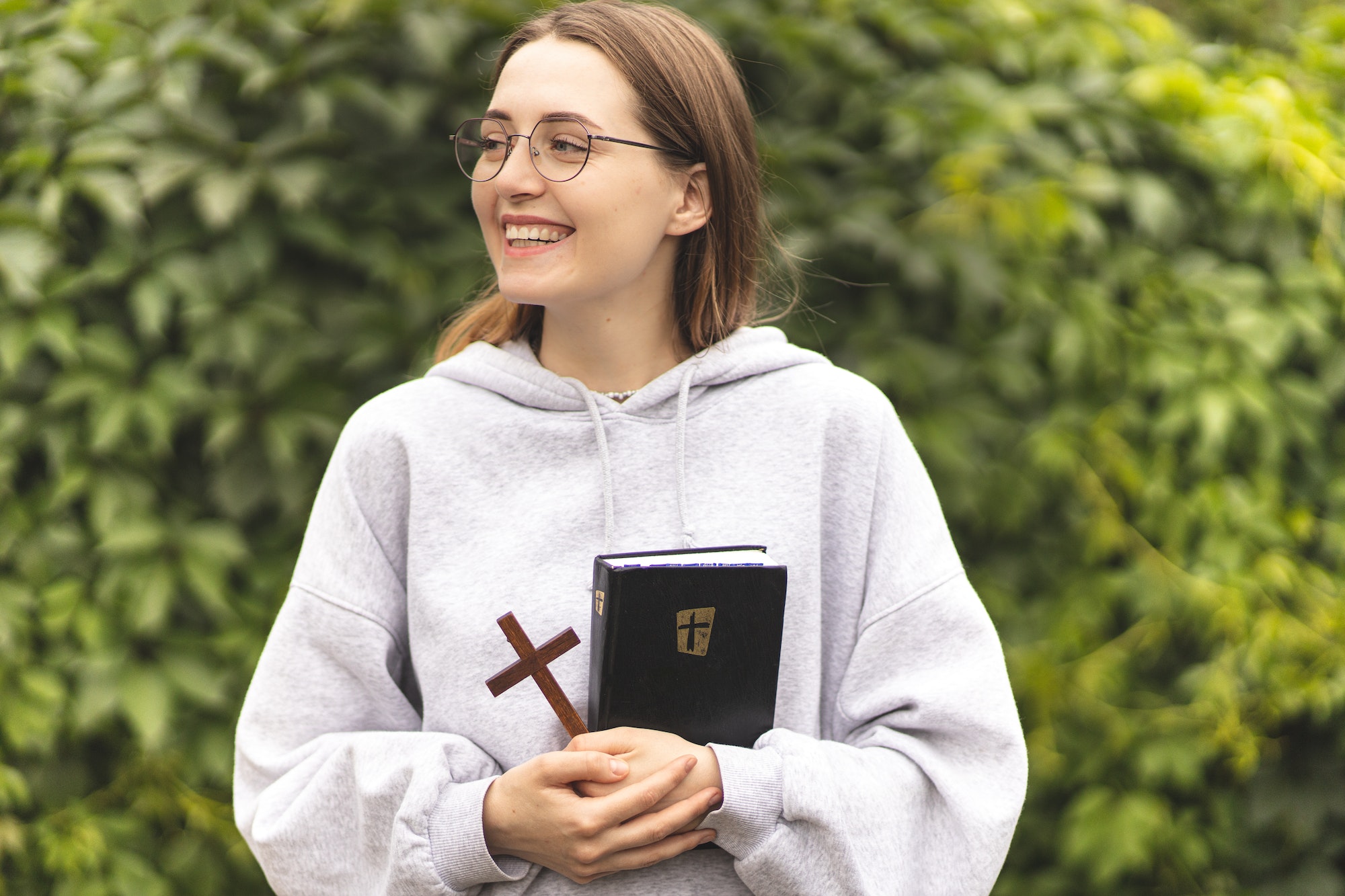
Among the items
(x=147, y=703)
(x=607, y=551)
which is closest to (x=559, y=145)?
(x=607, y=551)

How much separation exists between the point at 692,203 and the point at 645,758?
688 millimetres

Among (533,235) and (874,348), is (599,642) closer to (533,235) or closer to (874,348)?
(533,235)

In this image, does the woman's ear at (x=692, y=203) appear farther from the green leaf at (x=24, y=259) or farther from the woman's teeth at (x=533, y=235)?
the green leaf at (x=24, y=259)

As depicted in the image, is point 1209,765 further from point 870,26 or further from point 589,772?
point 589,772

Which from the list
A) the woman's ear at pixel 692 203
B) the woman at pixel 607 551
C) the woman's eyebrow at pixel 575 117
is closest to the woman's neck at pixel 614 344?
the woman at pixel 607 551

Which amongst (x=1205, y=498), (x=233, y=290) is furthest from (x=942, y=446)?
(x=233, y=290)

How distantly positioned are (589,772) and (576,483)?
370 millimetres

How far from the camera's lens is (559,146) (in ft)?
4.65

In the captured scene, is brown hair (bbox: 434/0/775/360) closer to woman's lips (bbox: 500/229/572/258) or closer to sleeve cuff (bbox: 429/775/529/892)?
woman's lips (bbox: 500/229/572/258)

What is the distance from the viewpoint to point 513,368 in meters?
1.57

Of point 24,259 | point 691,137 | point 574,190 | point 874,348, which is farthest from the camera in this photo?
point 874,348

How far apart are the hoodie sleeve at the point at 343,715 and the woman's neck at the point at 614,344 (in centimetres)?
25

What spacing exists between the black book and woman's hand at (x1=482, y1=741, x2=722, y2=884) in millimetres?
64

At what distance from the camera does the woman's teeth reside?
1.43 m
